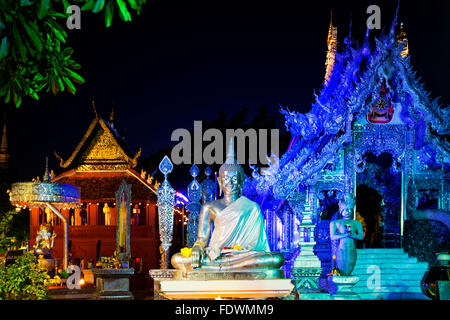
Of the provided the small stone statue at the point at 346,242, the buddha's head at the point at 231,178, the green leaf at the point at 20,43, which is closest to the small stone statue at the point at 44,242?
the small stone statue at the point at 346,242

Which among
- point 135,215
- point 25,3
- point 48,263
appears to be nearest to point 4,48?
point 25,3

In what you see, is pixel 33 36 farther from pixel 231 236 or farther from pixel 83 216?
pixel 83 216

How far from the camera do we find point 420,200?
1783 cm

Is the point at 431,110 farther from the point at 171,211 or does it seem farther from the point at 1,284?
the point at 1,284

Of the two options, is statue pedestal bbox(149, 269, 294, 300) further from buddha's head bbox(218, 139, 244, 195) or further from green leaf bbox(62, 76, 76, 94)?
green leaf bbox(62, 76, 76, 94)

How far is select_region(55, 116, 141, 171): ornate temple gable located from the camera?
25000 millimetres

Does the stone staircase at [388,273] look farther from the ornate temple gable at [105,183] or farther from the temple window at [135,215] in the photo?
the temple window at [135,215]

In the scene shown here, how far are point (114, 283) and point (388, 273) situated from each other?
6139 millimetres

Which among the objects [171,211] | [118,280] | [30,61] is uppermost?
[30,61]

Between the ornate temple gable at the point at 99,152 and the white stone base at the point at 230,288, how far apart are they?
53.1 ft

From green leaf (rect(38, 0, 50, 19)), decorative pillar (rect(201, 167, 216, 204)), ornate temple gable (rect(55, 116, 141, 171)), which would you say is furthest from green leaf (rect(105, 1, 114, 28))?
ornate temple gable (rect(55, 116, 141, 171))

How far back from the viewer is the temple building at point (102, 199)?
2408 centimetres
